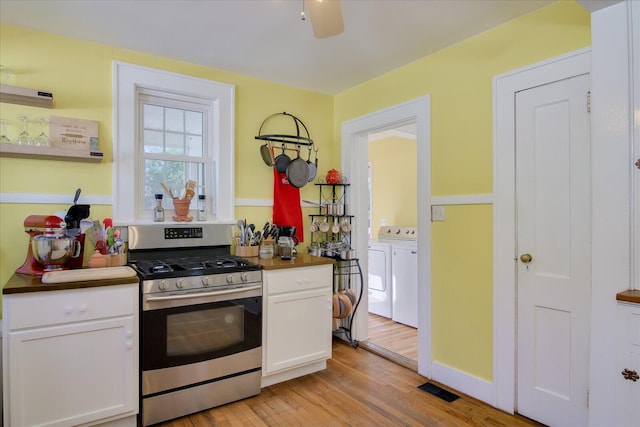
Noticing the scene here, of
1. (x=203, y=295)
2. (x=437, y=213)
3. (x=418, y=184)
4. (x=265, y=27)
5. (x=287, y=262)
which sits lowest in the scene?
(x=203, y=295)

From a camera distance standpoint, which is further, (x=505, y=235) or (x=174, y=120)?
(x=174, y=120)

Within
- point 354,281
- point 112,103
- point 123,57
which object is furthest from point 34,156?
point 354,281

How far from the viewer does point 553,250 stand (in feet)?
6.74

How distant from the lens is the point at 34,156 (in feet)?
7.45

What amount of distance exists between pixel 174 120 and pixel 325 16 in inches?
73.4

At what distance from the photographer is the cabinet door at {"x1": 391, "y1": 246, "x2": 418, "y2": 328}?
388cm

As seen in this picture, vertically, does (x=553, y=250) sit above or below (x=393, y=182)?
below

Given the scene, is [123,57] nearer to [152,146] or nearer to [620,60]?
[152,146]

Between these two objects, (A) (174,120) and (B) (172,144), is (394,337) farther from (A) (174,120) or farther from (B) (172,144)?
(A) (174,120)

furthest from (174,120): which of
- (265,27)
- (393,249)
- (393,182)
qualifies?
(393,182)

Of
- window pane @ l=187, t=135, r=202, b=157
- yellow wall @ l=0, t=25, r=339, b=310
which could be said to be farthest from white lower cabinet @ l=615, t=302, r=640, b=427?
window pane @ l=187, t=135, r=202, b=157

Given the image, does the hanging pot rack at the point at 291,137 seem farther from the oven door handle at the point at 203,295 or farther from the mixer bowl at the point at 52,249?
the mixer bowl at the point at 52,249

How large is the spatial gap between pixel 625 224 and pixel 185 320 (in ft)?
7.63

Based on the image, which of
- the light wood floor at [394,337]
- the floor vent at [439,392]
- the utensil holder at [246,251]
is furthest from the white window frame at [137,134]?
the floor vent at [439,392]
